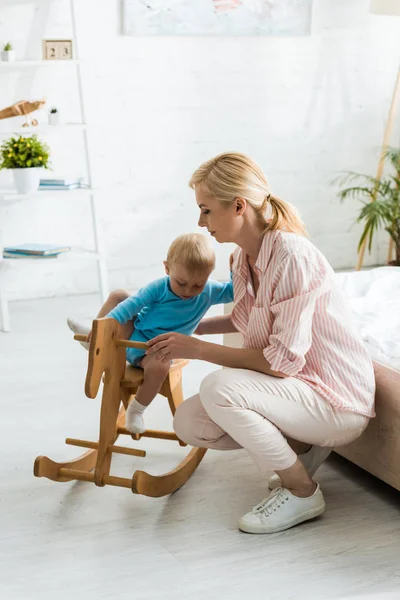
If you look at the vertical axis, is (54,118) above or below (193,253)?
below

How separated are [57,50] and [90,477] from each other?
2.63 m

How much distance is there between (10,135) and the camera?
14.7 feet

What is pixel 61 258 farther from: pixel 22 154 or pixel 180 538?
pixel 180 538

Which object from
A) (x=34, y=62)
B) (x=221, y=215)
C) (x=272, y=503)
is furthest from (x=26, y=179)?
(x=272, y=503)

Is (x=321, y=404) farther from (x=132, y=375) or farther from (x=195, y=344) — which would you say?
(x=132, y=375)

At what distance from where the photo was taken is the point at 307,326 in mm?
2205

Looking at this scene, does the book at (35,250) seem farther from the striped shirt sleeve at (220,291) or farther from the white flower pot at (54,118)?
the striped shirt sleeve at (220,291)

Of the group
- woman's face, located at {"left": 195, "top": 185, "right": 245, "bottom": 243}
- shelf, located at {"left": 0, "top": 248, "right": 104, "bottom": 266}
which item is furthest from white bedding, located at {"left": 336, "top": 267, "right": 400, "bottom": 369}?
shelf, located at {"left": 0, "top": 248, "right": 104, "bottom": 266}

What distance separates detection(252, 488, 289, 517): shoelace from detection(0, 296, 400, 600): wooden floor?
67 millimetres

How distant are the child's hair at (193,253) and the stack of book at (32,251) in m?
2.01

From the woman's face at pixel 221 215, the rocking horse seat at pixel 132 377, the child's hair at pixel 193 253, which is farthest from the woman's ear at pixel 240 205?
the rocking horse seat at pixel 132 377

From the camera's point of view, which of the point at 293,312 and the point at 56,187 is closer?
the point at 293,312

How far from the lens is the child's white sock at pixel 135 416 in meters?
2.54

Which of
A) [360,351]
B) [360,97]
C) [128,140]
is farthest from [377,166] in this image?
[360,351]
